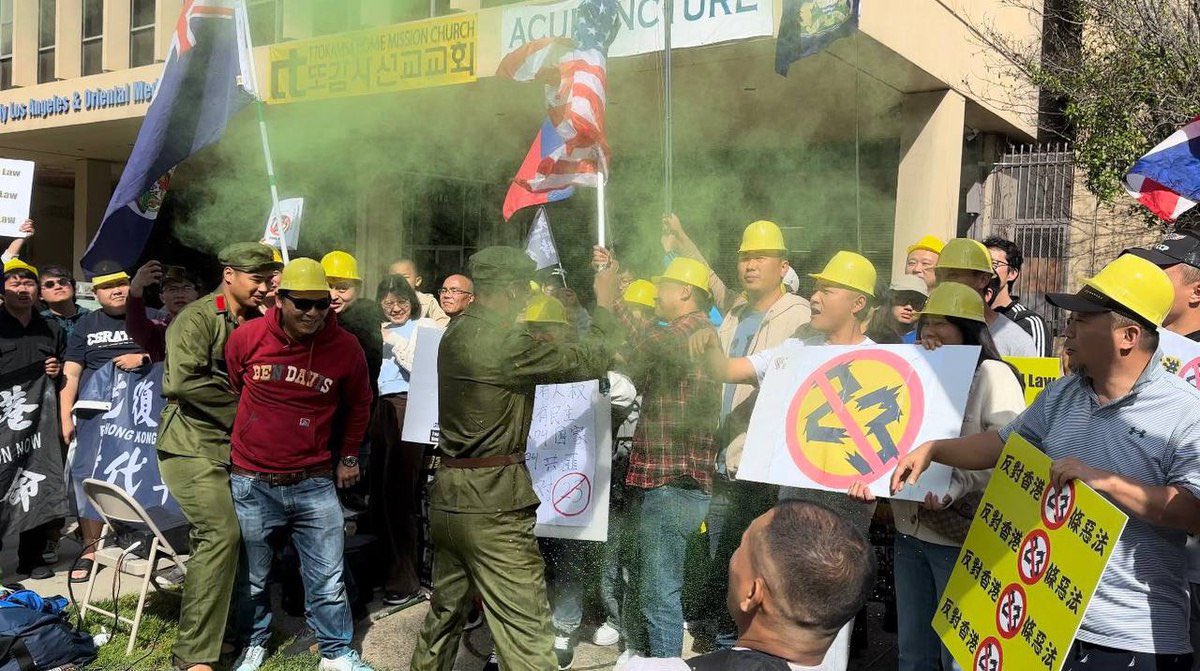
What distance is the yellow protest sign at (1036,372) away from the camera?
132 inches

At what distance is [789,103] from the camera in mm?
8211

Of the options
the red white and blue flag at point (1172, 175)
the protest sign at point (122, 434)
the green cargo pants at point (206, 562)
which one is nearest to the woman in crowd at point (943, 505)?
the red white and blue flag at point (1172, 175)

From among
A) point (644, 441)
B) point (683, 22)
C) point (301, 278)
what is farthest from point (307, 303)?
point (683, 22)

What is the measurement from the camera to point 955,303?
2842 mm

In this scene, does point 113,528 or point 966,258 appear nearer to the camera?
point 966,258

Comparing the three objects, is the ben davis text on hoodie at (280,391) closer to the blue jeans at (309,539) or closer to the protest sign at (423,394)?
the blue jeans at (309,539)

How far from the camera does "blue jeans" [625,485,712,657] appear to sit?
3.39m

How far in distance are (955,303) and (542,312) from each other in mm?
1409

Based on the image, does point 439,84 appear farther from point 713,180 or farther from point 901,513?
point 901,513

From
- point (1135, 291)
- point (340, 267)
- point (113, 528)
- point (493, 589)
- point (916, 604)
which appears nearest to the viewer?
point (1135, 291)

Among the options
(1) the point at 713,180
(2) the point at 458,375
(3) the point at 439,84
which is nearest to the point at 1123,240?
(1) the point at 713,180

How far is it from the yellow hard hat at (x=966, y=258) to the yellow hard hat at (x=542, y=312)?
142 cm

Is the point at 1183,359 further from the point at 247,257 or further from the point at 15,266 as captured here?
the point at 15,266

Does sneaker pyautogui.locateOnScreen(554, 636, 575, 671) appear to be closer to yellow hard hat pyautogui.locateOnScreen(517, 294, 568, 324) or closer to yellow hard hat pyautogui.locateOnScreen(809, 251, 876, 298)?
yellow hard hat pyautogui.locateOnScreen(517, 294, 568, 324)
